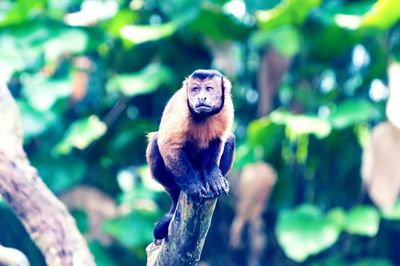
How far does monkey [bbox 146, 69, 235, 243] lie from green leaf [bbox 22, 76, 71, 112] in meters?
2.40

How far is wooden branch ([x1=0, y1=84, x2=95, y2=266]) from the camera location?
392 centimetres

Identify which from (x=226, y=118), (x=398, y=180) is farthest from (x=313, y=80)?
(x=226, y=118)

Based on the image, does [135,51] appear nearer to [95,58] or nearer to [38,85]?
[95,58]

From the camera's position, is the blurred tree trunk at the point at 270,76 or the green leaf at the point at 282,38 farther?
the blurred tree trunk at the point at 270,76

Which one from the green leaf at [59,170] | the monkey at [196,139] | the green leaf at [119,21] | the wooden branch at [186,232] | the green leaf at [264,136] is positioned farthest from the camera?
the green leaf at [119,21]

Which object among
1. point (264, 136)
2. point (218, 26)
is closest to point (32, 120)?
point (218, 26)

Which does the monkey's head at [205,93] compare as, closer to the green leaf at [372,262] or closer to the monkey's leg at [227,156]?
the monkey's leg at [227,156]

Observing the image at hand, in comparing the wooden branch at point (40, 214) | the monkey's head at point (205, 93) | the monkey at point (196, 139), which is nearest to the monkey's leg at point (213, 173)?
the monkey at point (196, 139)

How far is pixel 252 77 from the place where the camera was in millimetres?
6859

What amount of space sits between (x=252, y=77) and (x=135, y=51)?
44.0 inches

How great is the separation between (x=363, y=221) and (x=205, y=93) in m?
2.56

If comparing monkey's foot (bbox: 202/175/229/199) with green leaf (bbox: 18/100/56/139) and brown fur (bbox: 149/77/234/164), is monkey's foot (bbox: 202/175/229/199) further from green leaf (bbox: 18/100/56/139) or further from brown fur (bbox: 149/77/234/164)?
green leaf (bbox: 18/100/56/139)

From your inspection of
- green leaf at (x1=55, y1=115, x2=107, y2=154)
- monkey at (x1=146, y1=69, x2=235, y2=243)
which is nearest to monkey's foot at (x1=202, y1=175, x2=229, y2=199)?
monkey at (x1=146, y1=69, x2=235, y2=243)

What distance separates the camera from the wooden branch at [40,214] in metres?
3.92
